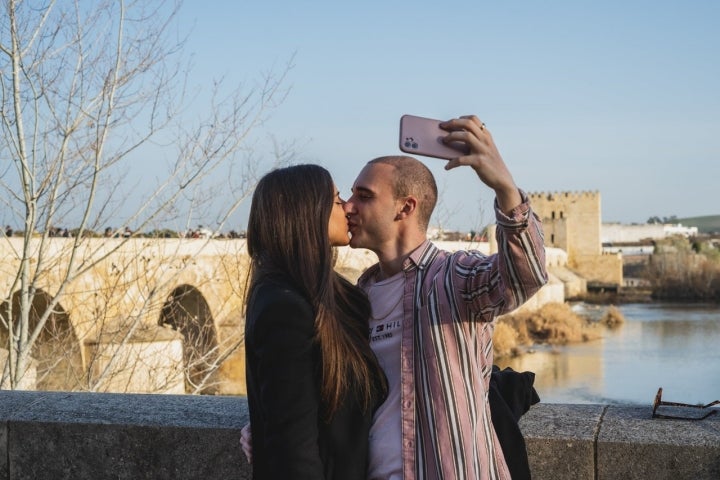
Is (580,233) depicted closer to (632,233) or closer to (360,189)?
(632,233)

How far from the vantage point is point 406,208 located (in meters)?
2.18

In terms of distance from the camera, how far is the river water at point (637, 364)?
24.0 m

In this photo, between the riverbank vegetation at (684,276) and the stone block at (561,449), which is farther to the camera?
the riverbank vegetation at (684,276)

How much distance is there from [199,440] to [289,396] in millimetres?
1135

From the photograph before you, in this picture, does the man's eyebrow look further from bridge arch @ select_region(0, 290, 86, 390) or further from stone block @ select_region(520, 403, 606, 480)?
bridge arch @ select_region(0, 290, 86, 390)

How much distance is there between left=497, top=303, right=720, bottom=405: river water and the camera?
24.0 meters

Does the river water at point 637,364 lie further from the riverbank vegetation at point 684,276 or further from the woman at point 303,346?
the woman at point 303,346

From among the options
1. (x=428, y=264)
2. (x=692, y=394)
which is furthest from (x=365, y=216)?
(x=692, y=394)

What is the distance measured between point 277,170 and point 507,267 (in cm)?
55

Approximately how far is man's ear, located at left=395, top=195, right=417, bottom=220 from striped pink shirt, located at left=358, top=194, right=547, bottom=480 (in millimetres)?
163

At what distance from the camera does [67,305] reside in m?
14.7

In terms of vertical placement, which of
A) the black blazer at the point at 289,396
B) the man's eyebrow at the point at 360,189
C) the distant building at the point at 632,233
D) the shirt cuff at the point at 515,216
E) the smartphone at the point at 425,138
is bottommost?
the distant building at the point at 632,233

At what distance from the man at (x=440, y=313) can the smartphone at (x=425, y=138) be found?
19 millimetres

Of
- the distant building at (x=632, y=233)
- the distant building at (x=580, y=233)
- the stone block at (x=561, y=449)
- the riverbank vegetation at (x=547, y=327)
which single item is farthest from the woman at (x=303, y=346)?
the distant building at (x=632, y=233)
